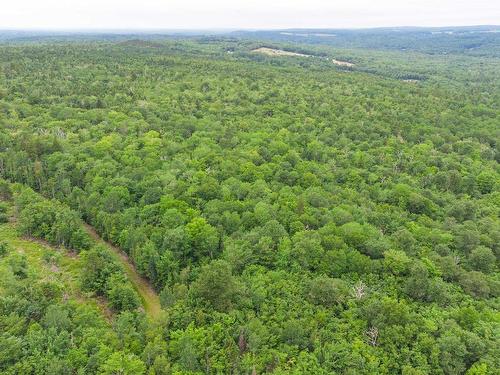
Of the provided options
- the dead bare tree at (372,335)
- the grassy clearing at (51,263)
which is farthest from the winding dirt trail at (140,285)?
the dead bare tree at (372,335)

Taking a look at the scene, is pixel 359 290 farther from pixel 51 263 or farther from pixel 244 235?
pixel 51 263

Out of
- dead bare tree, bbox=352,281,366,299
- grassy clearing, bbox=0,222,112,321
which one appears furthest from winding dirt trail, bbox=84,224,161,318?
dead bare tree, bbox=352,281,366,299

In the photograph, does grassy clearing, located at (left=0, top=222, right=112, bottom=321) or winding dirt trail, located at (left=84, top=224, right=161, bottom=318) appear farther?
winding dirt trail, located at (left=84, top=224, right=161, bottom=318)

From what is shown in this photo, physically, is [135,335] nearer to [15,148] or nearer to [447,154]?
[15,148]

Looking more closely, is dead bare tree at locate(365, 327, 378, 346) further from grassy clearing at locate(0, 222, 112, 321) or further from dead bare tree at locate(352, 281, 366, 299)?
grassy clearing at locate(0, 222, 112, 321)

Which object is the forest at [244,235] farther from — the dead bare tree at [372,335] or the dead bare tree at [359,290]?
the dead bare tree at [359,290]

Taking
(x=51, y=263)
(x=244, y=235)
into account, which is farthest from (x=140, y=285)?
(x=244, y=235)

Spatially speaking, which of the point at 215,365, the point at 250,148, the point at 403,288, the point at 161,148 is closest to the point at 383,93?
the point at 250,148
